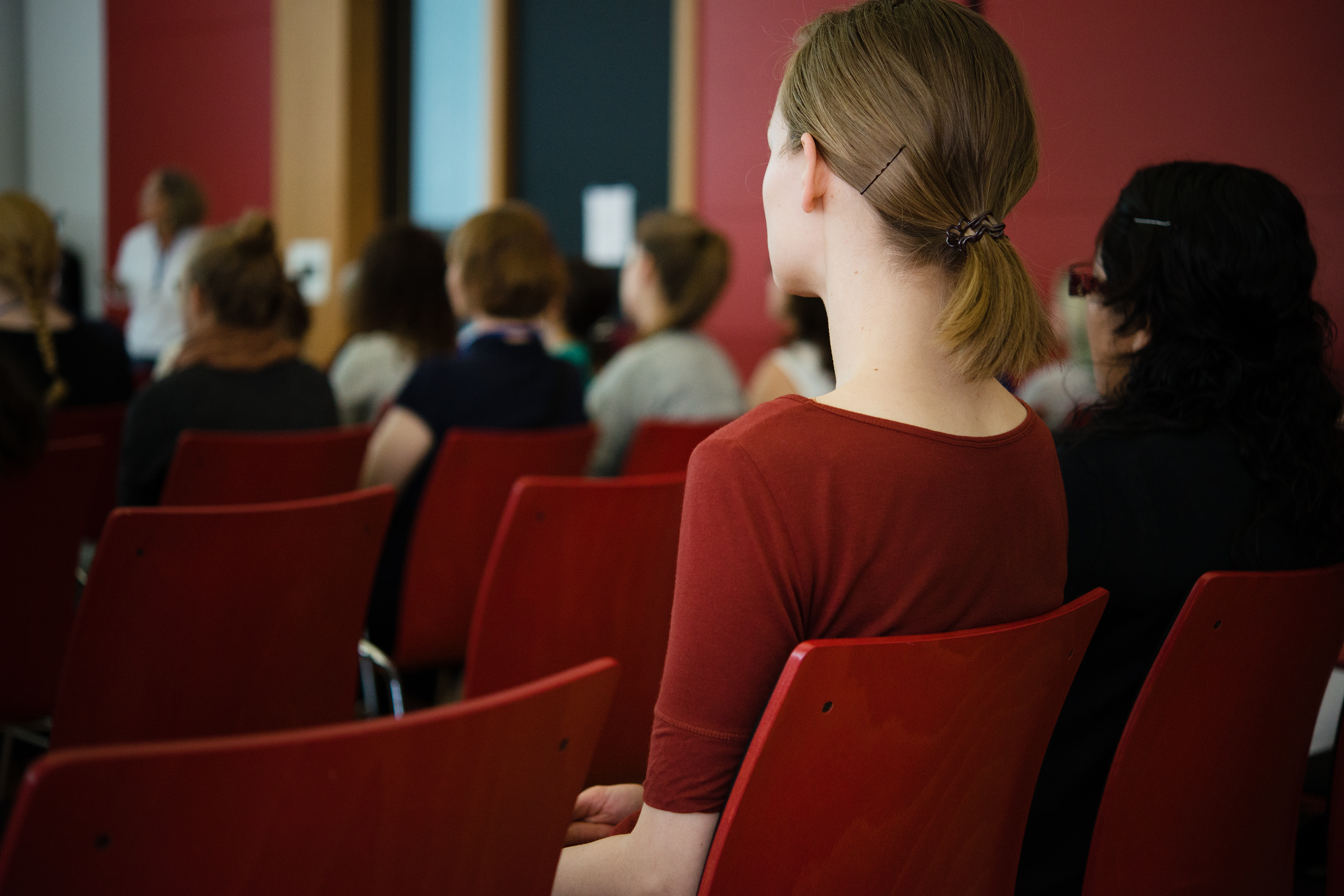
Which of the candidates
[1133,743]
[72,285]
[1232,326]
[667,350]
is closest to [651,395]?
[667,350]

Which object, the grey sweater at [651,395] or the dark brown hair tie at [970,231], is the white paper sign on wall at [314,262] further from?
the dark brown hair tie at [970,231]

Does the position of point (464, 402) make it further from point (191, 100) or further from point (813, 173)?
point (191, 100)

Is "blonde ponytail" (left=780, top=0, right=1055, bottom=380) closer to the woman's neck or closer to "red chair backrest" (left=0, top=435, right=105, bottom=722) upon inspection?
the woman's neck

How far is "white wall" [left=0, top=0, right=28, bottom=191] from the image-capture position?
27.6ft

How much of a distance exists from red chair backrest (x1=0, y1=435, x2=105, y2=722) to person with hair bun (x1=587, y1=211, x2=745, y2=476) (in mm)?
1495

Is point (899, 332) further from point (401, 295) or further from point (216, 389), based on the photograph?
point (401, 295)

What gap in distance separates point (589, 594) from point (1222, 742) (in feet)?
3.33

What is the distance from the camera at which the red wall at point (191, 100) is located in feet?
24.3

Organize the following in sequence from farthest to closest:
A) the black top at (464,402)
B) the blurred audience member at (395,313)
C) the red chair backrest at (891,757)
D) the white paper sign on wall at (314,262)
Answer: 1. the white paper sign on wall at (314,262)
2. the blurred audience member at (395,313)
3. the black top at (464,402)
4. the red chair backrest at (891,757)

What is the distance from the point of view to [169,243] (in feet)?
20.7

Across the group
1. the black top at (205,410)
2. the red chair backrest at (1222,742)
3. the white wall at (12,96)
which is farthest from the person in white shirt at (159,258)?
the red chair backrest at (1222,742)

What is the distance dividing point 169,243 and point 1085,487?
6.09 m

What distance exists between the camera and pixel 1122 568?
1.31 m

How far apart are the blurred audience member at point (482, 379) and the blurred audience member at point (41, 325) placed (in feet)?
3.26
